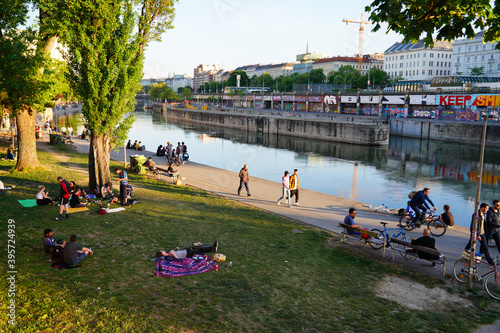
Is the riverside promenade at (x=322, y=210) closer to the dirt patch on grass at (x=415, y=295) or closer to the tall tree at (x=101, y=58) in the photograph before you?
the dirt patch on grass at (x=415, y=295)

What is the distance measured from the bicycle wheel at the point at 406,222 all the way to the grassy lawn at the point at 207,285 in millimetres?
3336

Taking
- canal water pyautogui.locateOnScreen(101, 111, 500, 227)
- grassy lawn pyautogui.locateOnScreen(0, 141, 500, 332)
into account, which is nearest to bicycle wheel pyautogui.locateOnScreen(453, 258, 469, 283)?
grassy lawn pyautogui.locateOnScreen(0, 141, 500, 332)

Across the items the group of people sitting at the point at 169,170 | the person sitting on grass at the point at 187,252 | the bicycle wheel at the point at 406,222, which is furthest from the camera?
the group of people sitting at the point at 169,170

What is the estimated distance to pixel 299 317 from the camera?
711 cm

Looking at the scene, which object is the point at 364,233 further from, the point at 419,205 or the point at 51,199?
the point at 51,199

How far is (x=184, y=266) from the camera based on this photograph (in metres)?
8.95

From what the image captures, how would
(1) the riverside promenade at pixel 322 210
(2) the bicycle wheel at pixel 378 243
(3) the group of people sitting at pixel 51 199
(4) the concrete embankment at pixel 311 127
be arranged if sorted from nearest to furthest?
(1) the riverside promenade at pixel 322 210 → (2) the bicycle wheel at pixel 378 243 → (3) the group of people sitting at pixel 51 199 → (4) the concrete embankment at pixel 311 127

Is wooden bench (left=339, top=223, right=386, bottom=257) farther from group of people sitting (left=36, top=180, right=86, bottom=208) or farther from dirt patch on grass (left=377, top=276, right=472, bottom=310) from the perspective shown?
group of people sitting (left=36, top=180, right=86, bottom=208)

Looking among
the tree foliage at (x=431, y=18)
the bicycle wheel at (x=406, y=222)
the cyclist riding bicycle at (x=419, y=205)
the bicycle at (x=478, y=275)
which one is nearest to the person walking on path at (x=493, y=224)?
the bicycle at (x=478, y=275)

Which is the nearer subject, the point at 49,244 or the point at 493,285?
the point at 493,285

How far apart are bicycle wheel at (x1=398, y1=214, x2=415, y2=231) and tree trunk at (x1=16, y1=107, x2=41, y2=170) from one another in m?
18.6

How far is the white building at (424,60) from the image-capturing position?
12938 cm

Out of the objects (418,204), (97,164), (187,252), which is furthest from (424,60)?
(187,252)

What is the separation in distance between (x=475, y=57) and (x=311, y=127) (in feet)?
264
